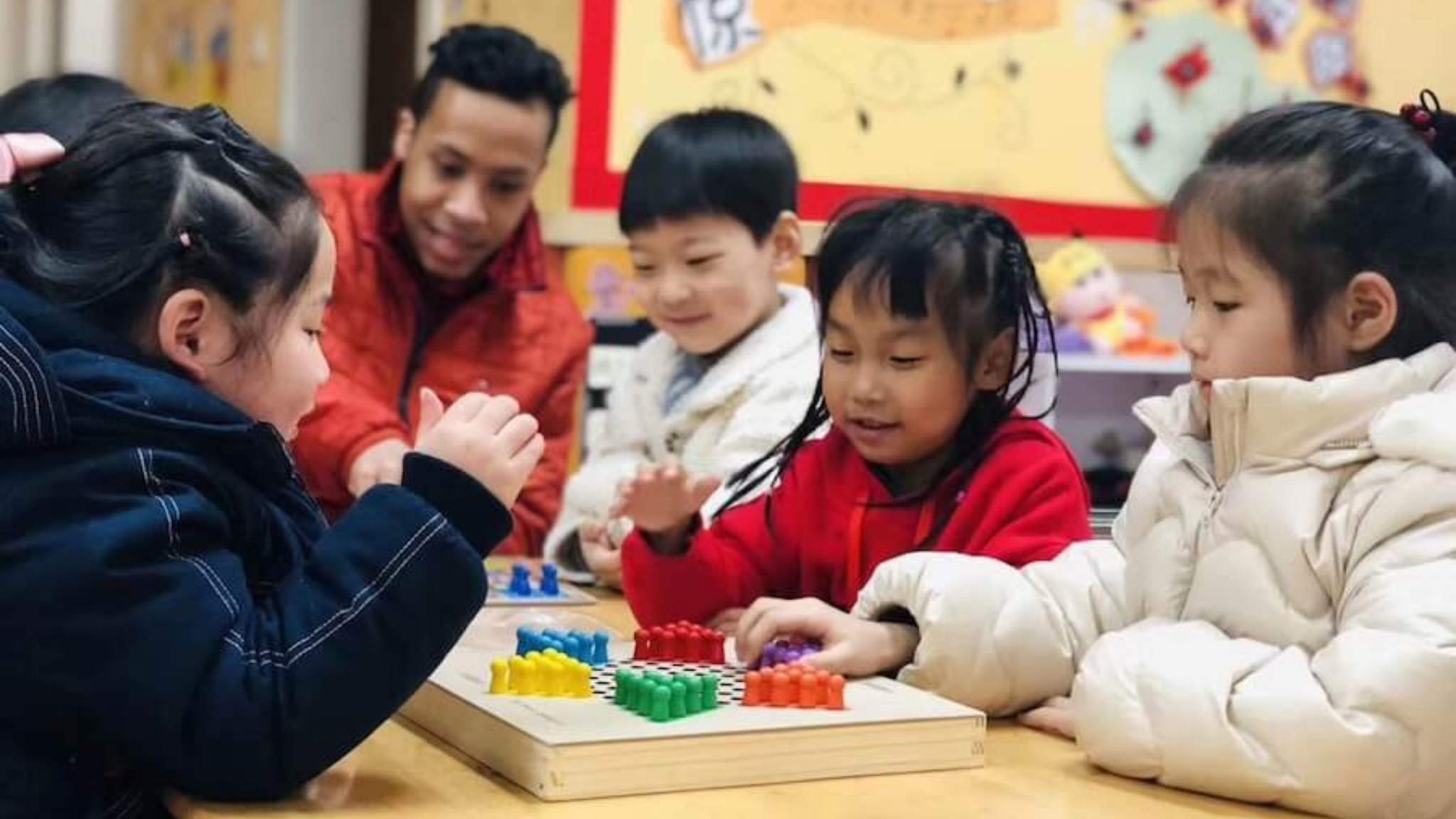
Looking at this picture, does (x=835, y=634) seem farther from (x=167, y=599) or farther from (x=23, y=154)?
(x=23, y=154)

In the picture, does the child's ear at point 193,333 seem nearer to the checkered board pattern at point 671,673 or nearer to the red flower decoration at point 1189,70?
the checkered board pattern at point 671,673

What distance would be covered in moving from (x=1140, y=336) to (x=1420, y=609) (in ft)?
6.63

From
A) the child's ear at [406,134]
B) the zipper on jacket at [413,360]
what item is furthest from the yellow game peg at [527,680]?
the child's ear at [406,134]

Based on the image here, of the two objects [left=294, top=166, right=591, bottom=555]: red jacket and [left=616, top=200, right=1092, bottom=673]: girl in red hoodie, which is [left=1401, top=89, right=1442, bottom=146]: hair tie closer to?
[left=616, top=200, right=1092, bottom=673]: girl in red hoodie

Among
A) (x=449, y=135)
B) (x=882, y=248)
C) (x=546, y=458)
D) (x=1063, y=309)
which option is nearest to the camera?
(x=882, y=248)

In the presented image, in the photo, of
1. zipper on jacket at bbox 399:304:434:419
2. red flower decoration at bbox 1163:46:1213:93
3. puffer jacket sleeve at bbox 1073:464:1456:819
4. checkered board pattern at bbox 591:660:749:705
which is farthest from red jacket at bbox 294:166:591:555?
red flower decoration at bbox 1163:46:1213:93

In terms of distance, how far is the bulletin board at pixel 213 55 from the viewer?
304cm

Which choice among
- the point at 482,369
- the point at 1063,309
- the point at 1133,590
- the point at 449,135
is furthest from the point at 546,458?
the point at 1133,590

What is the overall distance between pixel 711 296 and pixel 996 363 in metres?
0.55

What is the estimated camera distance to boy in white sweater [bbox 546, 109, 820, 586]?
182 cm

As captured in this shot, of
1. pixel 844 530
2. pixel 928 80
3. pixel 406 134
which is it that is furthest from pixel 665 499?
pixel 928 80

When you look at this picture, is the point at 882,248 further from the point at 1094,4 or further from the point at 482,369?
the point at 1094,4

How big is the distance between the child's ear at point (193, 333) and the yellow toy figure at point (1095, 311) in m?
2.03

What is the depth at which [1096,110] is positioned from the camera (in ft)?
10.2
